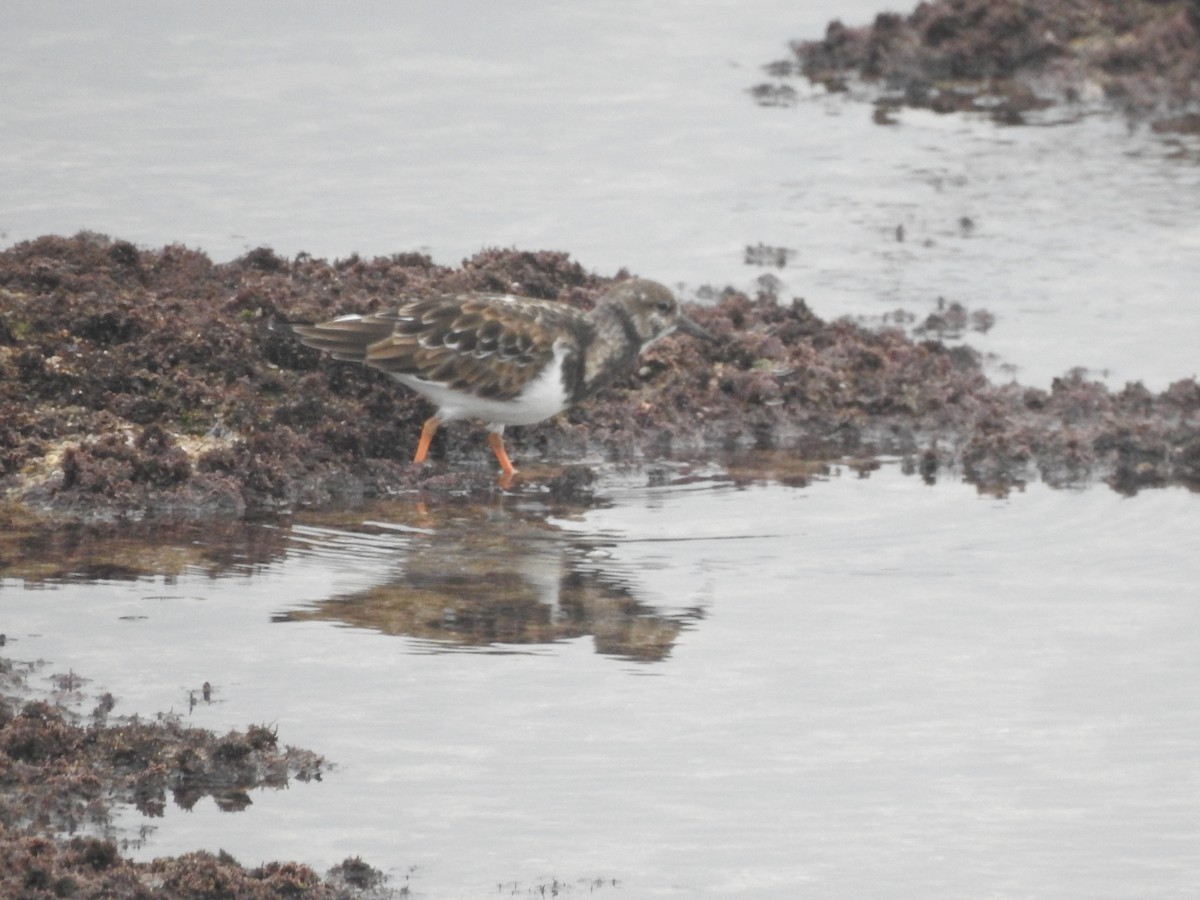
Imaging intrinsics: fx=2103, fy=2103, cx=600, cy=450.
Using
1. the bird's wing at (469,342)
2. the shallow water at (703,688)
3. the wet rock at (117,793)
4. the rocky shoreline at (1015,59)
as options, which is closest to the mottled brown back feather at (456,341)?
the bird's wing at (469,342)

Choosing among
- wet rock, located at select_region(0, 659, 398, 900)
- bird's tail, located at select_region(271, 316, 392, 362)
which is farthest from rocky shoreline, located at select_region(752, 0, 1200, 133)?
wet rock, located at select_region(0, 659, 398, 900)

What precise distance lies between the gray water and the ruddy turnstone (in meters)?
0.65

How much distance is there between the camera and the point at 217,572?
9750mm

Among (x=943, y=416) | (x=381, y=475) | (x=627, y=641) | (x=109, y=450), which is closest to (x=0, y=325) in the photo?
(x=109, y=450)

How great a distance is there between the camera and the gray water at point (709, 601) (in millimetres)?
7301

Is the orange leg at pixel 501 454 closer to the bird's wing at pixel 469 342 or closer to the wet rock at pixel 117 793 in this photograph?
the bird's wing at pixel 469 342

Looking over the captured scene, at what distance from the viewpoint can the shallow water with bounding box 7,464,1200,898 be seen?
7168 millimetres

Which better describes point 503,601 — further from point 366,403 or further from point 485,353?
point 366,403

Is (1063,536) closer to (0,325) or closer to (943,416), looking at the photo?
(943,416)

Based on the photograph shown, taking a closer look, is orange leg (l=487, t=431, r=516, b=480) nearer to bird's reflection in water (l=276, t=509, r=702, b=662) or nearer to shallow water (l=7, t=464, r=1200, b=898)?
shallow water (l=7, t=464, r=1200, b=898)

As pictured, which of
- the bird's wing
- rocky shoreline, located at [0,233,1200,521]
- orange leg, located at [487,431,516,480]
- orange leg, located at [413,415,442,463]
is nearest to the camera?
rocky shoreline, located at [0,233,1200,521]

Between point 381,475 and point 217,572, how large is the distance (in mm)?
1823

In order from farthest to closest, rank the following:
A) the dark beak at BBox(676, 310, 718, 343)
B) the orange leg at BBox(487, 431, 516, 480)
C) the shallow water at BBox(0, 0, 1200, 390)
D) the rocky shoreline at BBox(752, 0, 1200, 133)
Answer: the rocky shoreline at BBox(752, 0, 1200, 133)
the shallow water at BBox(0, 0, 1200, 390)
the dark beak at BBox(676, 310, 718, 343)
the orange leg at BBox(487, 431, 516, 480)

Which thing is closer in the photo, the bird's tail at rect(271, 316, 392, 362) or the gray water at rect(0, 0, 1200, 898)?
the gray water at rect(0, 0, 1200, 898)
